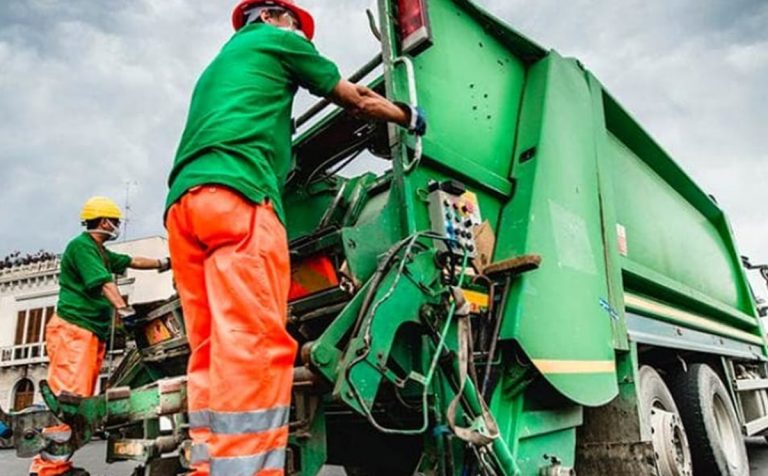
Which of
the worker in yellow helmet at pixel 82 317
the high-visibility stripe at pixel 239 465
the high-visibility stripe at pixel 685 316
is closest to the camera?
the high-visibility stripe at pixel 239 465

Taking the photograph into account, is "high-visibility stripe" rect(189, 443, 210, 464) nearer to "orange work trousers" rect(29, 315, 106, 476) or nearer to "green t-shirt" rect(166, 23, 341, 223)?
"green t-shirt" rect(166, 23, 341, 223)

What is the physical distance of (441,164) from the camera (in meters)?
2.16

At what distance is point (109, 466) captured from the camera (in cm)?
651

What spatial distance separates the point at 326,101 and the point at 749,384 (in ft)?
15.8

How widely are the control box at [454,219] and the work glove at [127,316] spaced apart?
2285 millimetres

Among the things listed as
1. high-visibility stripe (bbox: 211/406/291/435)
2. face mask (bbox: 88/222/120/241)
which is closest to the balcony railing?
face mask (bbox: 88/222/120/241)

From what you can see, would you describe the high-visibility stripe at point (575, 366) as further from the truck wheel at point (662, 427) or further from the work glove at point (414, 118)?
the work glove at point (414, 118)

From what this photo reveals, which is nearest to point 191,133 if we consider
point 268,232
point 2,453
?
point 268,232

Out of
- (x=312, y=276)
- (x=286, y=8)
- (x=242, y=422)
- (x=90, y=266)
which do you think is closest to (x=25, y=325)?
(x=90, y=266)

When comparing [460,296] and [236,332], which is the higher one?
[460,296]

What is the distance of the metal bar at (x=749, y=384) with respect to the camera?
4855 millimetres

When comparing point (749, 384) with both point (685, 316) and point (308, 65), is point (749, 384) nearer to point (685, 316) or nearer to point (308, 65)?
point (685, 316)

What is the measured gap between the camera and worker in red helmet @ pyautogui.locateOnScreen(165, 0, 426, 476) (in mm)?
1405

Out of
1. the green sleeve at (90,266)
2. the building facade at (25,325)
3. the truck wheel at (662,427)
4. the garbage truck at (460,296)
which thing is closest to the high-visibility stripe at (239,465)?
the garbage truck at (460,296)
